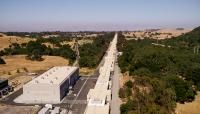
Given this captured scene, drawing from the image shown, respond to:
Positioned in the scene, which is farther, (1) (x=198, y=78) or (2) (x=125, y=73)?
(2) (x=125, y=73)

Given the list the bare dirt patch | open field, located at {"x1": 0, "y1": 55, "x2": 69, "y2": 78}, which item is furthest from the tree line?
open field, located at {"x1": 0, "y1": 55, "x2": 69, "y2": 78}

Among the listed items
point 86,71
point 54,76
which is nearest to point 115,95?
point 54,76

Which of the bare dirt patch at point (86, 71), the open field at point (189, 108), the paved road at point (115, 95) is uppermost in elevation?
the paved road at point (115, 95)

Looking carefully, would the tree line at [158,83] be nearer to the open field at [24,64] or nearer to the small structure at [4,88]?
the small structure at [4,88]

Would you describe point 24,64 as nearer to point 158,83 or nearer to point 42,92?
point 42,92

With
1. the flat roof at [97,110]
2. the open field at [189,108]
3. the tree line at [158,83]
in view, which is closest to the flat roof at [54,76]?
the tree line at [158,83]

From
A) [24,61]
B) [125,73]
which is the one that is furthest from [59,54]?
[125,73]

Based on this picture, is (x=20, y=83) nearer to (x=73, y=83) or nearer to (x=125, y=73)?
(x=73, y=83)

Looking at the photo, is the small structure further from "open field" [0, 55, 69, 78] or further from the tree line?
the tree line
